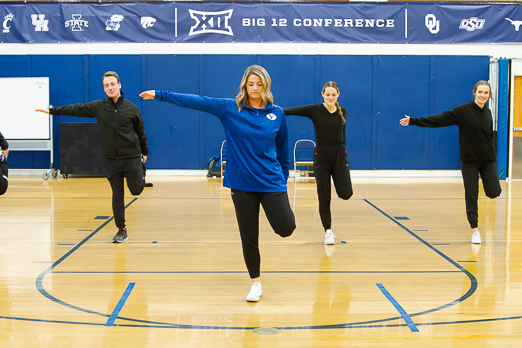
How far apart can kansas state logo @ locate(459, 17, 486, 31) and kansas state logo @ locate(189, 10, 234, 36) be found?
4.93 meters

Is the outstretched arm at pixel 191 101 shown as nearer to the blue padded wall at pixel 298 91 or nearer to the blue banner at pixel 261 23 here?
the blue padded wall at pixel 298 91

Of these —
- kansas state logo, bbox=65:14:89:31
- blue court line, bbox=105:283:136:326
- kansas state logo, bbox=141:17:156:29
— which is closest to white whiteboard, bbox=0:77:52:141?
kansas state logo, bbox=65:14:89:31

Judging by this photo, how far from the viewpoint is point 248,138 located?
11.0ft

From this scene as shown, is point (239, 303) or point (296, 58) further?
point (296, 58)

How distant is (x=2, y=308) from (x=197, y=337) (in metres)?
1.36

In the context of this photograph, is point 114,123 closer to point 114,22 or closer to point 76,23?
point 114,22

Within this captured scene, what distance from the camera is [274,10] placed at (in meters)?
A: 11.4

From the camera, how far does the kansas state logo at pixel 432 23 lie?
1145 cm

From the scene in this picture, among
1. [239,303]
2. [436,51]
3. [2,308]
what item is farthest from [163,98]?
[436,51]

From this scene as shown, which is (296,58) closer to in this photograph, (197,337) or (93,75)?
(93,75)

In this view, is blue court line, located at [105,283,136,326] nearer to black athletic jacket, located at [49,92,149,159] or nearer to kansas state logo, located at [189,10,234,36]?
black athletic jacket, located at [49,92,149,159]

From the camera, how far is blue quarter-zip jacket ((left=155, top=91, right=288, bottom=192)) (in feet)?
11.0

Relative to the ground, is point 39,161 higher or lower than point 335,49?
lower

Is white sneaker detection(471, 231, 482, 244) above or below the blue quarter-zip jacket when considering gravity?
below
